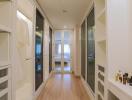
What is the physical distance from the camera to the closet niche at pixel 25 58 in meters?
2.59

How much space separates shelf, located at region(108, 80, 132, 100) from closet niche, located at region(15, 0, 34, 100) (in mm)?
1721

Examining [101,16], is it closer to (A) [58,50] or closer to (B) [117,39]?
(B) [117,39]

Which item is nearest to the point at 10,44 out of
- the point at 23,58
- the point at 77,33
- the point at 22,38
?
the point at 22,38

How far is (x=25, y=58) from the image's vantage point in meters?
2.85

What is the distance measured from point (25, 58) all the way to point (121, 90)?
2.10 m

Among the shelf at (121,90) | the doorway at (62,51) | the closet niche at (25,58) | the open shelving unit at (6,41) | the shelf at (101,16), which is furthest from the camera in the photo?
the doorway at (62,51)

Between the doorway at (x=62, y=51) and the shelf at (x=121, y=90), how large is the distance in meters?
5.87

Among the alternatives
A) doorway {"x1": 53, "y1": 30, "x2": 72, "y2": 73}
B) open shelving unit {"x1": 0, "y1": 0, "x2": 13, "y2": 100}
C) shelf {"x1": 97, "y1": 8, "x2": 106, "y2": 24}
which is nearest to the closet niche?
open shelving unit {"x1": 0, "y1": 0, "x2": 13, "y2": 100}

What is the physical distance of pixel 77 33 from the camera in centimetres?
668

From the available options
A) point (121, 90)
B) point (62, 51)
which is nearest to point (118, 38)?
point (121, 90)

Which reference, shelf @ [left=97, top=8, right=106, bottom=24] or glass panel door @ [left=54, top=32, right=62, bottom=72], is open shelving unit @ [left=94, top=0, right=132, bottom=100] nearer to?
shelf @ [left=97, top=8, right=106, bottom=24]

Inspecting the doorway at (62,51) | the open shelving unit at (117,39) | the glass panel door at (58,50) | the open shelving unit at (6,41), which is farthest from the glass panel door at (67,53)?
the open shelving unit at (6,41)

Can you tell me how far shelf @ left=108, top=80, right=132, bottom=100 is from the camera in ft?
4.01

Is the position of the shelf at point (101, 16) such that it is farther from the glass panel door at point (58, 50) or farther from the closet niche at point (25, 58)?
the glass panel door at point (58, 50)
